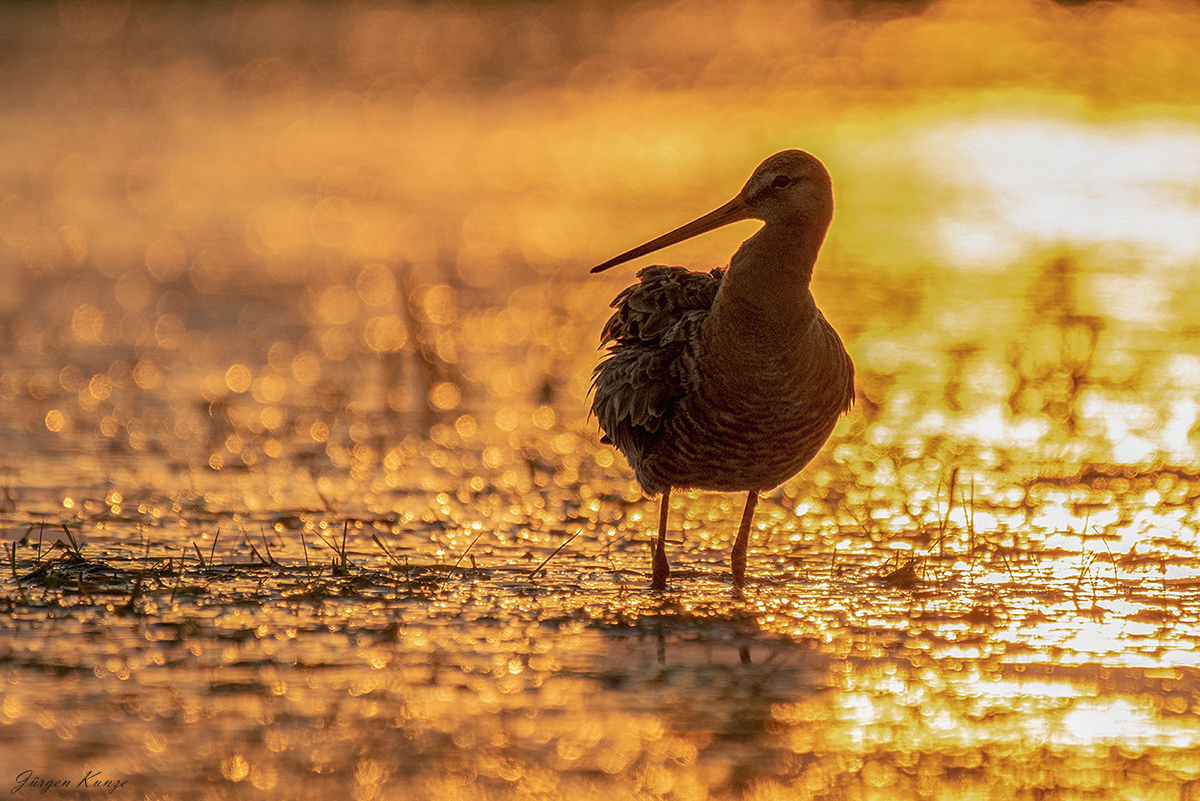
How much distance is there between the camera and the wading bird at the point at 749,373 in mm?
6066

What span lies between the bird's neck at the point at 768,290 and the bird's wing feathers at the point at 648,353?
11.2 inches

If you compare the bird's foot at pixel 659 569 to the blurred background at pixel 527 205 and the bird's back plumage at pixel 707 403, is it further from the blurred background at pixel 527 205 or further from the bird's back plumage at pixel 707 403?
the blurred background at pixel 527 205

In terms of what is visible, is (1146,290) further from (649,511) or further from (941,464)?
(649,511)

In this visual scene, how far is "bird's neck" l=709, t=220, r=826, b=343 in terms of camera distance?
6059 mm

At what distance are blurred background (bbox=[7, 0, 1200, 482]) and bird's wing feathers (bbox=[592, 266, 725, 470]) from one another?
182cm

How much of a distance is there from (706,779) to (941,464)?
399cm

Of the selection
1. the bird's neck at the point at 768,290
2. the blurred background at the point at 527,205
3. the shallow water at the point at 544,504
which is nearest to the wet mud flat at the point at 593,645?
the shallow water at the point at 544,504

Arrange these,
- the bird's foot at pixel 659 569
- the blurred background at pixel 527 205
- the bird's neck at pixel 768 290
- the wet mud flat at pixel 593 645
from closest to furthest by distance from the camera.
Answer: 1. the wet mud flat at pixel 593 645
2. the bird's neck at pixel 768 290
3. the bird's foot at pixel 659 569
4. the blurred background at pixel 527 205

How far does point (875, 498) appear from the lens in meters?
7.52

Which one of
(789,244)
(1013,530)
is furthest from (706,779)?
(1013,530)

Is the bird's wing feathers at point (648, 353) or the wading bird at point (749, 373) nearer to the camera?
the wading bird at point (749, 373)

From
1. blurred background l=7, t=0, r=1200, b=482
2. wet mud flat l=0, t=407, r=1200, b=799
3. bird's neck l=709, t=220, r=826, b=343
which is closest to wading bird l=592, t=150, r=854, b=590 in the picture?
bird's neck l=709, t=220, r=826, b=343

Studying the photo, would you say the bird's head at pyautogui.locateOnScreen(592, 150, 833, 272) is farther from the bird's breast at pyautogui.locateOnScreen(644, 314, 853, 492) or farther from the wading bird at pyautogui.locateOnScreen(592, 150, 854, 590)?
the bird's breast at pyautogui.locateOnScreen(644, 314, 853, 492)

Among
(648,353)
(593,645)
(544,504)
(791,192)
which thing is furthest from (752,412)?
(544,504)
